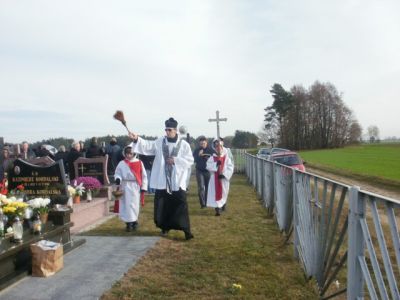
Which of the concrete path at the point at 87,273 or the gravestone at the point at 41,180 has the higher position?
the gravestone at the point at 41,180

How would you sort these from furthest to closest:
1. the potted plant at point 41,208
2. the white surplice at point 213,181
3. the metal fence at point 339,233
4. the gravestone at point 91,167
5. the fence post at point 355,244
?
the gravestone at point 91,167, the white surplice at point 213,181, the potted plant at point 41,208, the fence post at point 355,244, the metal fence at point 339,233

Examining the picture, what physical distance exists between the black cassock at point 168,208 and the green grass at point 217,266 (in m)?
0.30

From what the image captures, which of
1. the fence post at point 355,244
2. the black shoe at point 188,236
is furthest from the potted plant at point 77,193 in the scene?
the fence post at point 355,244

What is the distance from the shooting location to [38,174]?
723cm

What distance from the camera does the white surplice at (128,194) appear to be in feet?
27.7

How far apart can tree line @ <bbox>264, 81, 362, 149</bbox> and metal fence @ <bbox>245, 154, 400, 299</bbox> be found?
71.7 m

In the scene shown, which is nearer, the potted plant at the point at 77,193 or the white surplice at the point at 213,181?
the potted plant at the point at 77,193

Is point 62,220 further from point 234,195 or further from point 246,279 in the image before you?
point 234,195

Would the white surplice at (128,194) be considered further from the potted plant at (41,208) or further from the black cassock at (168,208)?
the potted plant at (41,208)

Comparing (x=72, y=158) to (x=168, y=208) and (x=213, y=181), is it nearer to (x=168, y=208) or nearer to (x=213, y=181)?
(x=213, y=181)

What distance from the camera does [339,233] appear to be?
14.9ft

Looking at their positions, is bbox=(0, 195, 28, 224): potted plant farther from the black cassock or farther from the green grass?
the black cassock

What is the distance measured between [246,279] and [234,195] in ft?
29.9

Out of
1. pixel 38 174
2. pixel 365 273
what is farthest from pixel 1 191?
pixel 365 273
